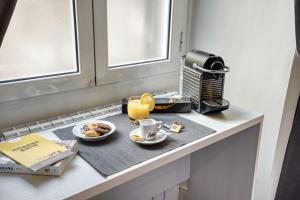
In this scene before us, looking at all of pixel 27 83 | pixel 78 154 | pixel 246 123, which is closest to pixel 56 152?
pixel 78 154

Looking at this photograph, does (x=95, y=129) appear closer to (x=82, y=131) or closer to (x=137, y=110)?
(x=82, y=131)

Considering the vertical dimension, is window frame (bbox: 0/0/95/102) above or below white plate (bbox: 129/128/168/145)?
above

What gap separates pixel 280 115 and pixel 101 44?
0.89 meters

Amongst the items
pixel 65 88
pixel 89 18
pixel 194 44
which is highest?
pixel 89 18

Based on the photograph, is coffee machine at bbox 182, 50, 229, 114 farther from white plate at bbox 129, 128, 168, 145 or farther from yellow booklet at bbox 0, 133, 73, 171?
yellow booklet at bbox 0, 133, 73, 171

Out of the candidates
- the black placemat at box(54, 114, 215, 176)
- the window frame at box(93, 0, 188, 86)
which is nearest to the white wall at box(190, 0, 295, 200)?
the window frame at box(93, 0, 188, 86)

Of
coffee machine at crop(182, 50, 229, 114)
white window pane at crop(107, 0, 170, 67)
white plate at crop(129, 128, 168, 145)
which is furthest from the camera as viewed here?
white window pane at crop(107, 0, 170, 67)

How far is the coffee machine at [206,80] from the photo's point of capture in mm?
1245

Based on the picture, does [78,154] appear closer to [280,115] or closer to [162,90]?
[162,90]

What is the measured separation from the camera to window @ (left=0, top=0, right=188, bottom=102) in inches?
44.2

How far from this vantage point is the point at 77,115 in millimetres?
1271

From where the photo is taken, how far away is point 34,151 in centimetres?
90

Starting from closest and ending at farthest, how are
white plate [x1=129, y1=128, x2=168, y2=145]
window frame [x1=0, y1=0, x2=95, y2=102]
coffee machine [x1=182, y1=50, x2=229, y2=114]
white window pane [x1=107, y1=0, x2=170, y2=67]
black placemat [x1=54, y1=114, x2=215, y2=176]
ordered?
black placemat [x1=54, y1=114, x2=215, y2=176] → white plate [x1=129, y1=128, x2=168, y2=145] → window frame [x1=0, y1=0, x2=95, y2=102] → coffee machine [x1=182, y1=50, x2=229, y2=114] → white window pane [x1=107, y1=0, x2=170, y2=67]

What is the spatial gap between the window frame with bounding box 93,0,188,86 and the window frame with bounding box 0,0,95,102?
33 mm
